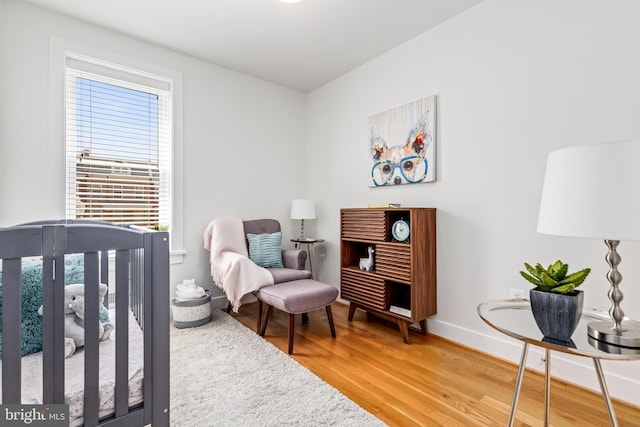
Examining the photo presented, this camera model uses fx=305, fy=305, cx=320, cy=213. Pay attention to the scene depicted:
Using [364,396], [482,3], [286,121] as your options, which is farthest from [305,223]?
[482,3]

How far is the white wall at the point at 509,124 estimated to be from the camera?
64.9 inches

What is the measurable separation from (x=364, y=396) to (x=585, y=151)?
1509mm

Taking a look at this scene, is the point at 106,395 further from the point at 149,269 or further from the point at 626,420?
the point at 626,420

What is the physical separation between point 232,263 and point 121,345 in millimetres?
1480

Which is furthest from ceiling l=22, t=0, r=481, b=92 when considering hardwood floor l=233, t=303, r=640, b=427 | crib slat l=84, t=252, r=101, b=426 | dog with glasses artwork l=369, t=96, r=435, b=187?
hardwood floor l=233, t=303, r=640, b=427

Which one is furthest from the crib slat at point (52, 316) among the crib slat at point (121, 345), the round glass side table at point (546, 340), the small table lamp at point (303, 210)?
the small table lamp at point (303, 210)

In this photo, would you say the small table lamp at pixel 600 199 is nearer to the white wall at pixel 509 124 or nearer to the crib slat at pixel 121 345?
the white wall at pixel 509 124

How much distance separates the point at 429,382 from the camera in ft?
5.86

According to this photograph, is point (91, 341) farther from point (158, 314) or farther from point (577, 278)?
point (577, 278)

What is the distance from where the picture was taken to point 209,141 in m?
3.08

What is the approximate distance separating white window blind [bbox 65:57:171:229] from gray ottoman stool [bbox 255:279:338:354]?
50.9 inches

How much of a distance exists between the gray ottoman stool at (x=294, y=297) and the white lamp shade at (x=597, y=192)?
1.56 meters

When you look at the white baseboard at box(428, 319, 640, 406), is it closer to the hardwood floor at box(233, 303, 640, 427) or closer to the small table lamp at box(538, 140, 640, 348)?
the hardwood floor at box(233, 303, 640, 427)

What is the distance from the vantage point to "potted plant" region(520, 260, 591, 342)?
111 cm
